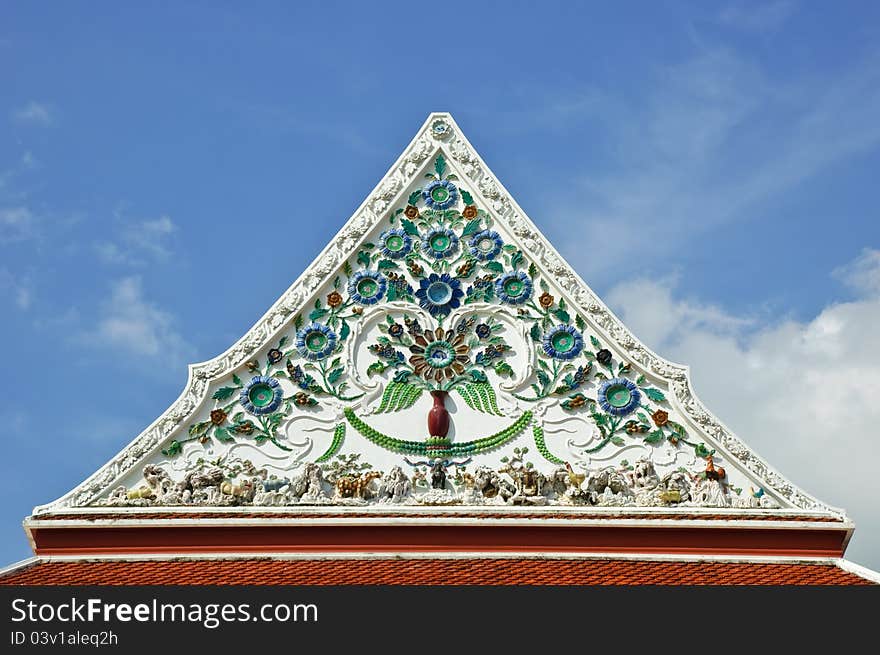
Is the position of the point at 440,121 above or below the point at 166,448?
above

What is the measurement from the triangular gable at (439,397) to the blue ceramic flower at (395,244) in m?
0.01

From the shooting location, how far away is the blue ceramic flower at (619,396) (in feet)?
38.5

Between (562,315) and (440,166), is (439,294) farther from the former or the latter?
(440,166)

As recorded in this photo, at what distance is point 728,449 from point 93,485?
5.11 m

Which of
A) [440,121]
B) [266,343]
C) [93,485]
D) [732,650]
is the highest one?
[440,121]

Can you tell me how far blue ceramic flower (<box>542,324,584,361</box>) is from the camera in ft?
39.2

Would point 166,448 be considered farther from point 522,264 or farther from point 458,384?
point 522,264

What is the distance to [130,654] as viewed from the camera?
9.16 m

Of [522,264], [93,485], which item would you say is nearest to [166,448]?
[93,485]

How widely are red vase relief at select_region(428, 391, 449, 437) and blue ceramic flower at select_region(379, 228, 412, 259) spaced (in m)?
1.44

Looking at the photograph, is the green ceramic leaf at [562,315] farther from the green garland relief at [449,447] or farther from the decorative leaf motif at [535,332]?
the green garland relief at [449,447]

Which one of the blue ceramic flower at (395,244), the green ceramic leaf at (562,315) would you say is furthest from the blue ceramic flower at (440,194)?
the green ceramic leaf at (562,315)

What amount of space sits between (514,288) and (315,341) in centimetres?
177

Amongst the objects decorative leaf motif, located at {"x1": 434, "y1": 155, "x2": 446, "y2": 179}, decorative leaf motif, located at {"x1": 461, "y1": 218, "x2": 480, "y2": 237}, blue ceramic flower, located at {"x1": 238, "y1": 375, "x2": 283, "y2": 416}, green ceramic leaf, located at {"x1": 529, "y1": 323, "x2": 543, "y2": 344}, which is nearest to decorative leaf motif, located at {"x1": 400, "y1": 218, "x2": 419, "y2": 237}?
decorative leaf motif, located at {"x1": 461, "y1": 218, "x2": 480, "y2": 237}
